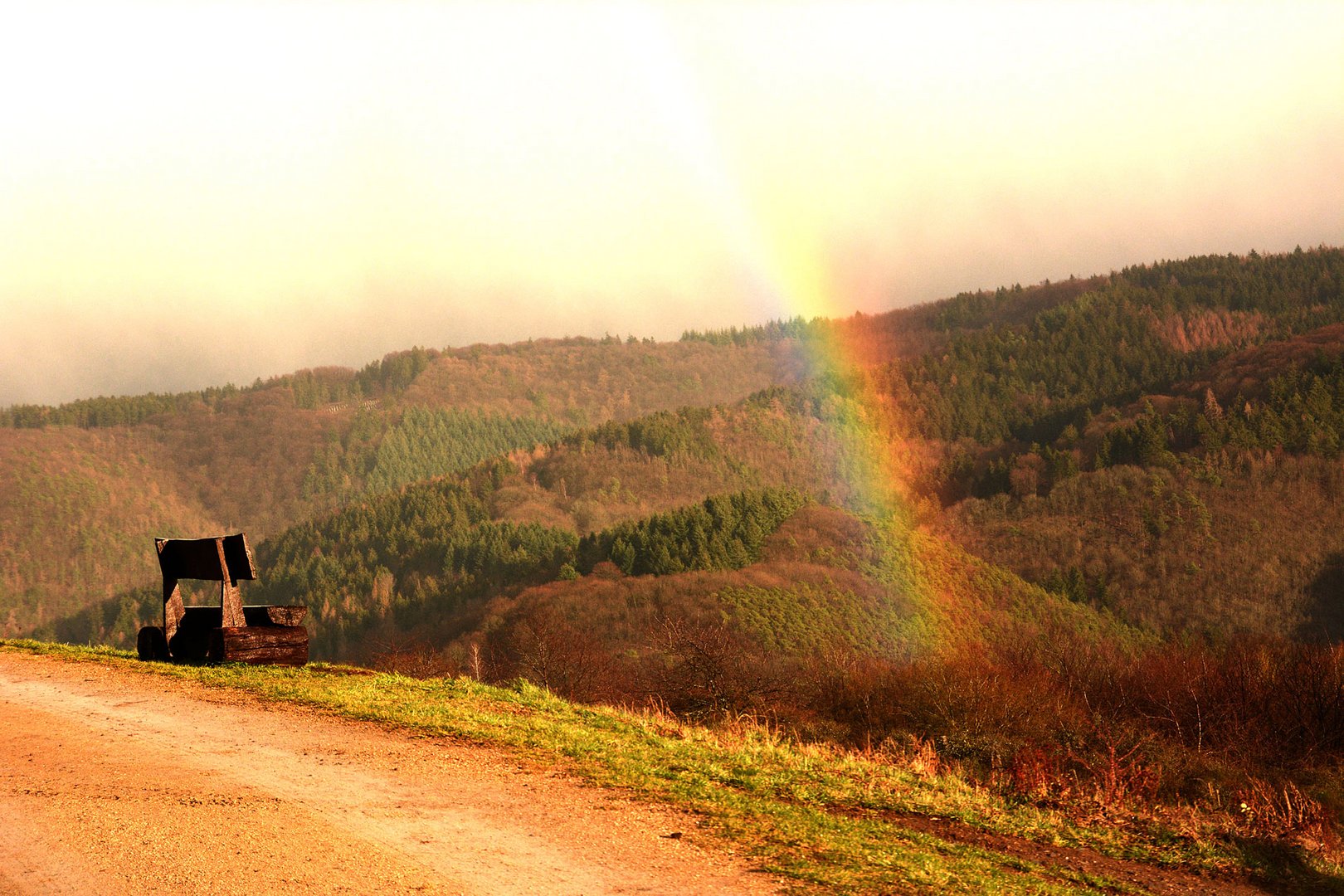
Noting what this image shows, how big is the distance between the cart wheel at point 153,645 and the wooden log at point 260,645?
1456 millimetres

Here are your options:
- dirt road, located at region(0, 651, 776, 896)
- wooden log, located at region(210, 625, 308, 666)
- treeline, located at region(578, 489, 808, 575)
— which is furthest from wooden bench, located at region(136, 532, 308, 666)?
treeline, located at region(578, 489, 808, 575)

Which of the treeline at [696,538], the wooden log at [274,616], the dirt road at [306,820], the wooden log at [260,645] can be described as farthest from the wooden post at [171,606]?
the treeline at [696,538]

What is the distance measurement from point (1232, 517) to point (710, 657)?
153 metres

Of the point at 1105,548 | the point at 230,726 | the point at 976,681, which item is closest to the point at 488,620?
the point at 1105,548

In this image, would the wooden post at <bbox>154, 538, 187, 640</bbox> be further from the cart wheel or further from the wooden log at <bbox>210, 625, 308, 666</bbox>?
the wooden log at <bbox>210, 625, 308, 666</bbox>

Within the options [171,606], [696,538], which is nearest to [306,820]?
[171,606]

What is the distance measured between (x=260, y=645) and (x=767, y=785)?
8110mm

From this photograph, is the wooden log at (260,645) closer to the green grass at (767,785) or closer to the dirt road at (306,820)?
the green grass at (767,785)

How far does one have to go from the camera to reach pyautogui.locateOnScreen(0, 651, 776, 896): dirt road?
717 cm

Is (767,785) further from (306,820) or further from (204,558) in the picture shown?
(204,558)

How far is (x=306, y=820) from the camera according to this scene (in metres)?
8.17

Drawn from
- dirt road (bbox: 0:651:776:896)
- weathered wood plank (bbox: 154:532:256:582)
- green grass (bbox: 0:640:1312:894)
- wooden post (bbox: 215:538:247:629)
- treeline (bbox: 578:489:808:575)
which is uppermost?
weathered wood plank (bbox: 154:532:256:582)

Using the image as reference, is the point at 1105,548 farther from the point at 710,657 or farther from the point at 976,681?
the point at 710,657

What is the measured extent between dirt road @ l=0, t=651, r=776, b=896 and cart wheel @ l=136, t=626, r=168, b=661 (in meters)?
4.30
